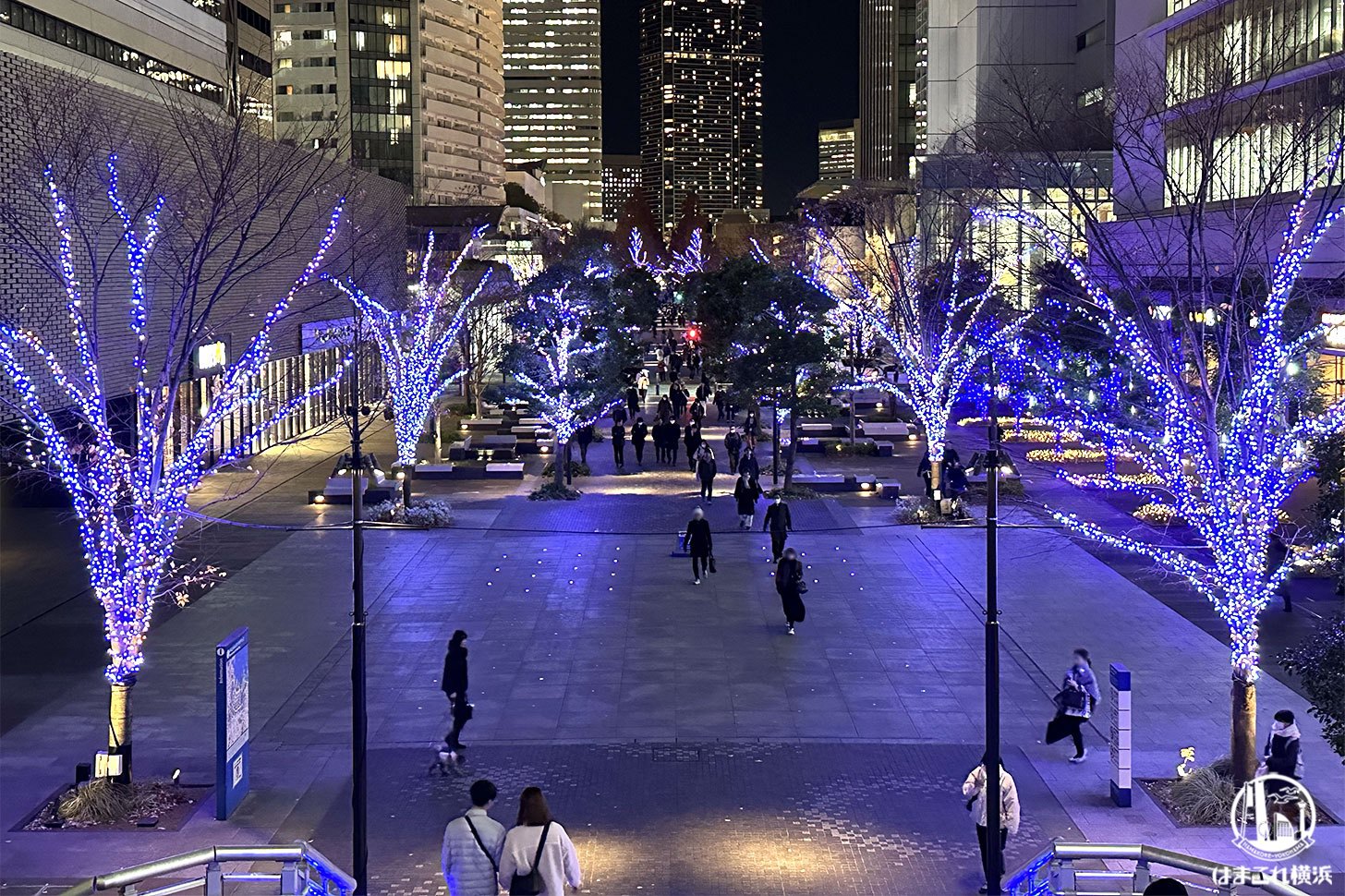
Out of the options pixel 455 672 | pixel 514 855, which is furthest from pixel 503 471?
pixel 514 855

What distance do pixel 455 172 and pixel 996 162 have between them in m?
157

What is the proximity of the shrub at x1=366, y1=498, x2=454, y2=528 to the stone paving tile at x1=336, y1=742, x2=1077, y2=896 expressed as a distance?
603 inches

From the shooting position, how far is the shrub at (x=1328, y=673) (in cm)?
1234

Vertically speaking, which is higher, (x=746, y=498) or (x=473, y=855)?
(x=746, y=498)

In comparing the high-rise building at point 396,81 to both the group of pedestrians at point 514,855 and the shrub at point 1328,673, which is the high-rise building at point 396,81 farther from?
the group of pedestrians at point 514,855

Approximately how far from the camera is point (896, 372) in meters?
67.1

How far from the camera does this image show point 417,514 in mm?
31422

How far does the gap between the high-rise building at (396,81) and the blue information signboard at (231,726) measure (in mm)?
133042

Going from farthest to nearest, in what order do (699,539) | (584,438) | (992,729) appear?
(584,438) → (699,539) → (992,729)

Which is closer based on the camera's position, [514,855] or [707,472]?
[514,855]

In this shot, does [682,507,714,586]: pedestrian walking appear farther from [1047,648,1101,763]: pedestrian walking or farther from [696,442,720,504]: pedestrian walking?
[1047,648,1101,763]: pedestrian walking

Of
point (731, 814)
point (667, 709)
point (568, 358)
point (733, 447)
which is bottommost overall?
point (731, 814)
